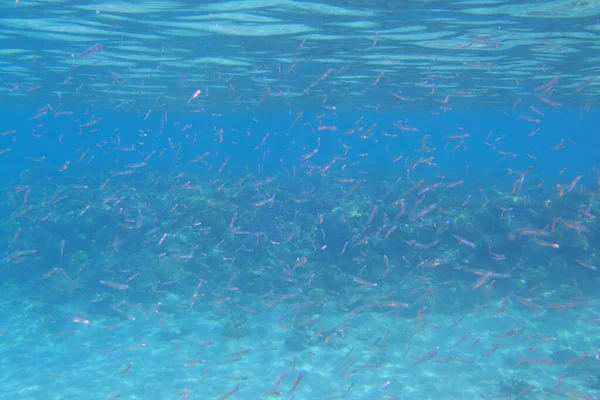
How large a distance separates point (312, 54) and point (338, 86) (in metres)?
9.65

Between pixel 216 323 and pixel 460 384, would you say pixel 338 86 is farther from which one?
pixel 460 384

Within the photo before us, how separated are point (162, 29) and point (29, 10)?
4.20m

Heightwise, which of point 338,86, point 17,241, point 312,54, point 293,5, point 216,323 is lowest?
point 216,323

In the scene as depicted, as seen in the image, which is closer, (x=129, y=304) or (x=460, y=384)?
(x=460, y=384)

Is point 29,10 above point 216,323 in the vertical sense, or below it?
above

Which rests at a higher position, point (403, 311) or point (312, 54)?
point (312, 54)

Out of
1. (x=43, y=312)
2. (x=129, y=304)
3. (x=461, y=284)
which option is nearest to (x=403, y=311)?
(x=461, y=284)

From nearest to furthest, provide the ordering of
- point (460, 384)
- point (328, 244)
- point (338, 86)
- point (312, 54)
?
point (460, 384) → point (328, 244) → point (312, 54) → point (338, 86)

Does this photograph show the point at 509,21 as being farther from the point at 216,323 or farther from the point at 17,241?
the point at 17,241

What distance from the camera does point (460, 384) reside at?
388 inches

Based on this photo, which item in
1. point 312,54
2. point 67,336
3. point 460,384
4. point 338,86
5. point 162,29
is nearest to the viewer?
point 460,384

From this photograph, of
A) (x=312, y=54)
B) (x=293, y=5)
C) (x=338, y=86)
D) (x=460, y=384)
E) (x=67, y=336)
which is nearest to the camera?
(x=460, y=384)

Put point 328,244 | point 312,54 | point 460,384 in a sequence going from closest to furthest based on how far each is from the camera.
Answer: point 460,384
point 328,244
point 312,54

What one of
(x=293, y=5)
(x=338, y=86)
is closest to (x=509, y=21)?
(x=293, y=5)
